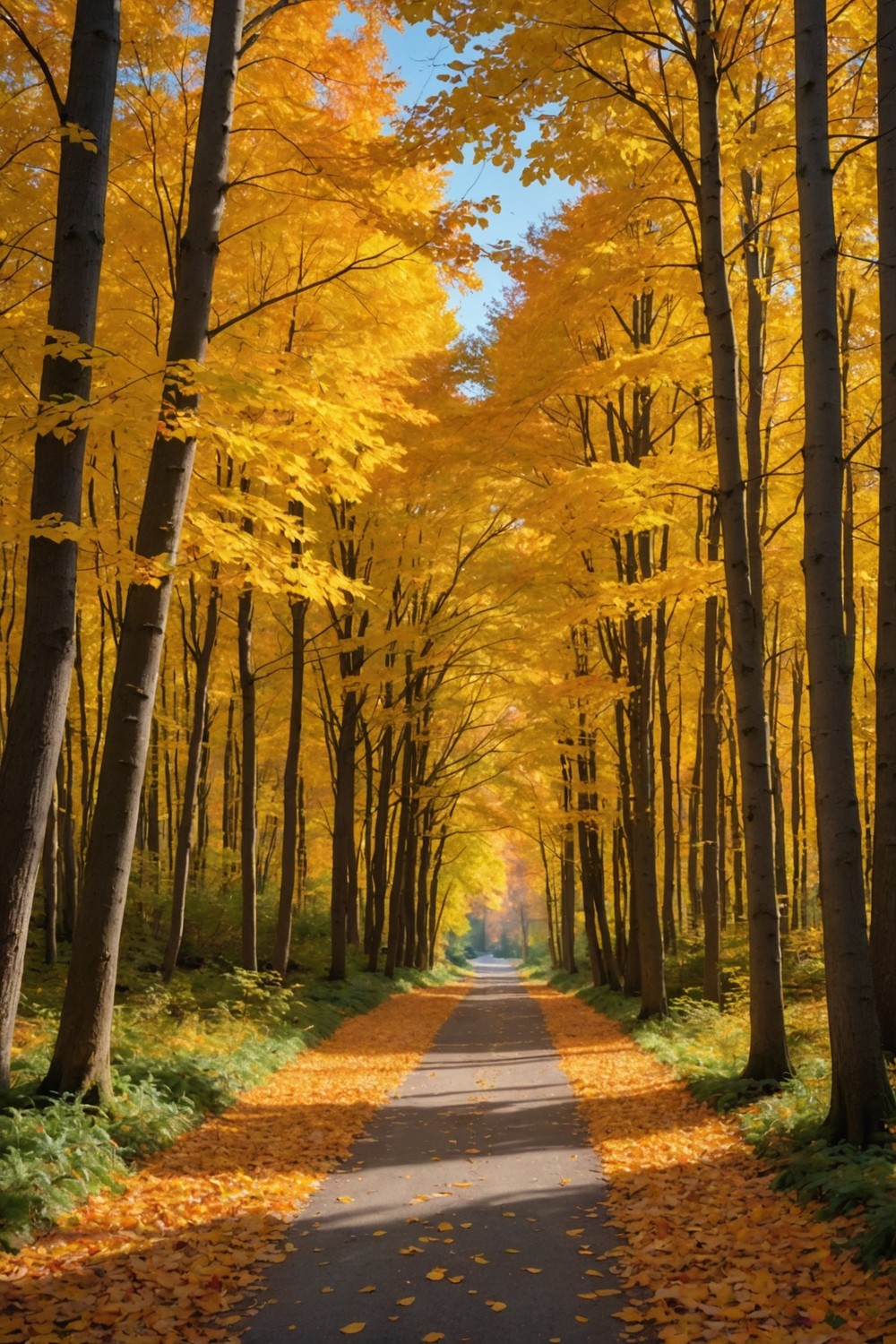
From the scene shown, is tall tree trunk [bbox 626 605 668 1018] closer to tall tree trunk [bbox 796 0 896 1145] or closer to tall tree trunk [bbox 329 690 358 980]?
tall tree trunk [bbox 329 690 358 980]

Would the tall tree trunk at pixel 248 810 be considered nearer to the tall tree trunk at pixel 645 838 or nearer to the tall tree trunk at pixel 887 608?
the tall tree trunk at pixel 645 838

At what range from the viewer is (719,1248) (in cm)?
444

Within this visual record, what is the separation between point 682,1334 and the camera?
3.51 m

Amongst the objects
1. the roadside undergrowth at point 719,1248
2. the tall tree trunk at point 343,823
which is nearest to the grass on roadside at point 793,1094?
the roadside undergrowth at point 719,1248

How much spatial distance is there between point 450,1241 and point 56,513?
488cm

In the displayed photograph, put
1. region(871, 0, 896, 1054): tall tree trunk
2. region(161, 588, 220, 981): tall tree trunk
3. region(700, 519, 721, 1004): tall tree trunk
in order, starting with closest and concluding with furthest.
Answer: region(871, 0, 896, 1054): tall tree trunk
region(700, 519, 721, 1004): tall tree trunk
region(161, 588, 220, 981): tall tree trunk

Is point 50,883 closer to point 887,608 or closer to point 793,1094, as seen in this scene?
point 793,1094

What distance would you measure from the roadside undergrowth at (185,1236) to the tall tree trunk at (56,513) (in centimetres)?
151

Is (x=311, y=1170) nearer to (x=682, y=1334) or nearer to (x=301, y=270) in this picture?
(x=682, y=1334)

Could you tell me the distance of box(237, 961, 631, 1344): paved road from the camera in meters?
3.73

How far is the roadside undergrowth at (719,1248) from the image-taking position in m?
3.57

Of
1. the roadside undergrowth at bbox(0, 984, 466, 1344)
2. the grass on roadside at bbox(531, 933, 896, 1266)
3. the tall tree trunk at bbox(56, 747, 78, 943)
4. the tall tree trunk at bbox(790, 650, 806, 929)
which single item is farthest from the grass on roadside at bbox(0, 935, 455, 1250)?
the tall tree trunk at bbox(790, 650, 806, 929)

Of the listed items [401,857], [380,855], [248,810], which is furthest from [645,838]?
[401,857]

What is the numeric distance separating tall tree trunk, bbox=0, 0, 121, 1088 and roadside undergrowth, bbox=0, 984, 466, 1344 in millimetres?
1508
